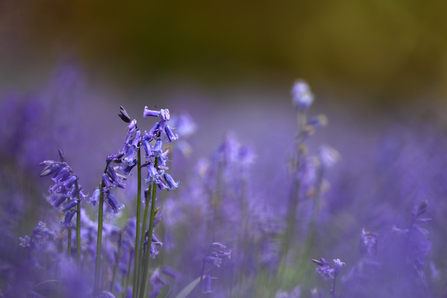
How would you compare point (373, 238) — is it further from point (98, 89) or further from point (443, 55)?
point (98, 89)

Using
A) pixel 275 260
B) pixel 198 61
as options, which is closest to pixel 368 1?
pixel 198 61

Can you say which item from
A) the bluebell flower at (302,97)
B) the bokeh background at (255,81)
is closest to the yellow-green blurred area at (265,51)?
the bokeh background at (255,81)

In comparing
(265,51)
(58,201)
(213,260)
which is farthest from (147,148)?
(265,51)

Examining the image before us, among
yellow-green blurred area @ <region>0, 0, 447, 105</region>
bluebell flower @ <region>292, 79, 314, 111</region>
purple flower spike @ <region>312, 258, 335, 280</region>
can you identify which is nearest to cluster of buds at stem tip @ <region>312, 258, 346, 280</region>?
purple flower spike @ <region>312, 258, 335, 280</region>

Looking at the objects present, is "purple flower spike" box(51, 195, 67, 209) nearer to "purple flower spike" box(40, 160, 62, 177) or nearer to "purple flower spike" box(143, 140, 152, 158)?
"purple flower spike" box(40, 160, 62, 177)

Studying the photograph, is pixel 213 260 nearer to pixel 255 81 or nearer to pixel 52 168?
pixel 52 168

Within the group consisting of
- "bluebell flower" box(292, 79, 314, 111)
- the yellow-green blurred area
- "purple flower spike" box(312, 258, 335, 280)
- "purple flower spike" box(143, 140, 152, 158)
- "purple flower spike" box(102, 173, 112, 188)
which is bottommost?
"purple flower spike" box(312, 258, 335, 280)
